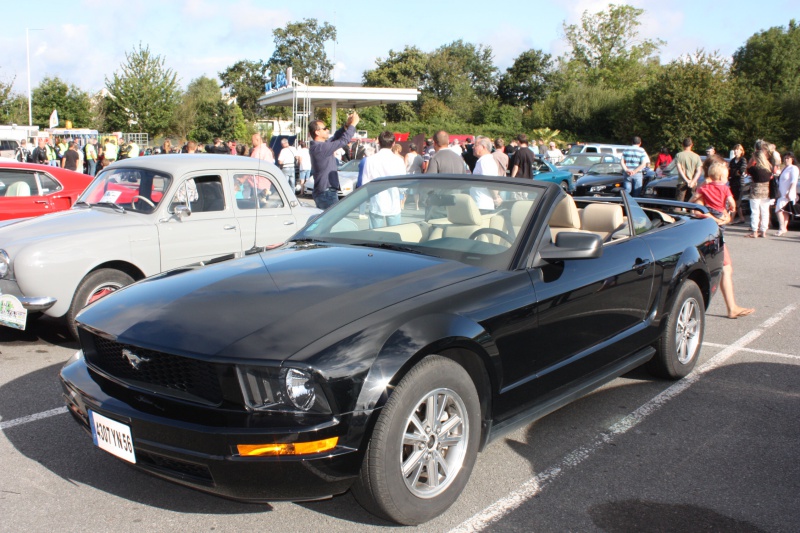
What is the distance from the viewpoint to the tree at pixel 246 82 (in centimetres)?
9675

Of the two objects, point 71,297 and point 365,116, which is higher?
point 365,116

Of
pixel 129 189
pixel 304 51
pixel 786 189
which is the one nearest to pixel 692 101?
pixel 786 189

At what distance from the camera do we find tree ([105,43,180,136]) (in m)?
44.6

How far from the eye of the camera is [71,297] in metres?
5.93

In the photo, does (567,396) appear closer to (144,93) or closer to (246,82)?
(144,93)

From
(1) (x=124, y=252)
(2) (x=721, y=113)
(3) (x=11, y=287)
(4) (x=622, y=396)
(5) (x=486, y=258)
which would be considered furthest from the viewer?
(2) (x=721, y=113)

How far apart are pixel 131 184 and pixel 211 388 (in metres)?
4.63

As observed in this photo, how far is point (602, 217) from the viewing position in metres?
5.25

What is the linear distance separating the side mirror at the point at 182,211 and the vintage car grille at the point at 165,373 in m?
3.36

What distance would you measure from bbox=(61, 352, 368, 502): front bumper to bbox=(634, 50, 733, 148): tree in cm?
4261

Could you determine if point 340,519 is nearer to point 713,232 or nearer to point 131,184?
point 713,232

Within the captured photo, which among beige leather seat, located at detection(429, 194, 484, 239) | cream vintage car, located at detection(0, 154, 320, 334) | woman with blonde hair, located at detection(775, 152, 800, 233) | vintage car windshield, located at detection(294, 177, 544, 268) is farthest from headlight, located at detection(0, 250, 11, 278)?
woman with blonde hair, located at detection(775, 152, 800, 233)

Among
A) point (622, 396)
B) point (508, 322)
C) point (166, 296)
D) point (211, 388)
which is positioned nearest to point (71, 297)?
point (166, 296)

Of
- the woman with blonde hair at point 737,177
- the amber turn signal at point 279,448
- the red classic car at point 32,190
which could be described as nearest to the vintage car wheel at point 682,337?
the amber turn signal at point 279,448
